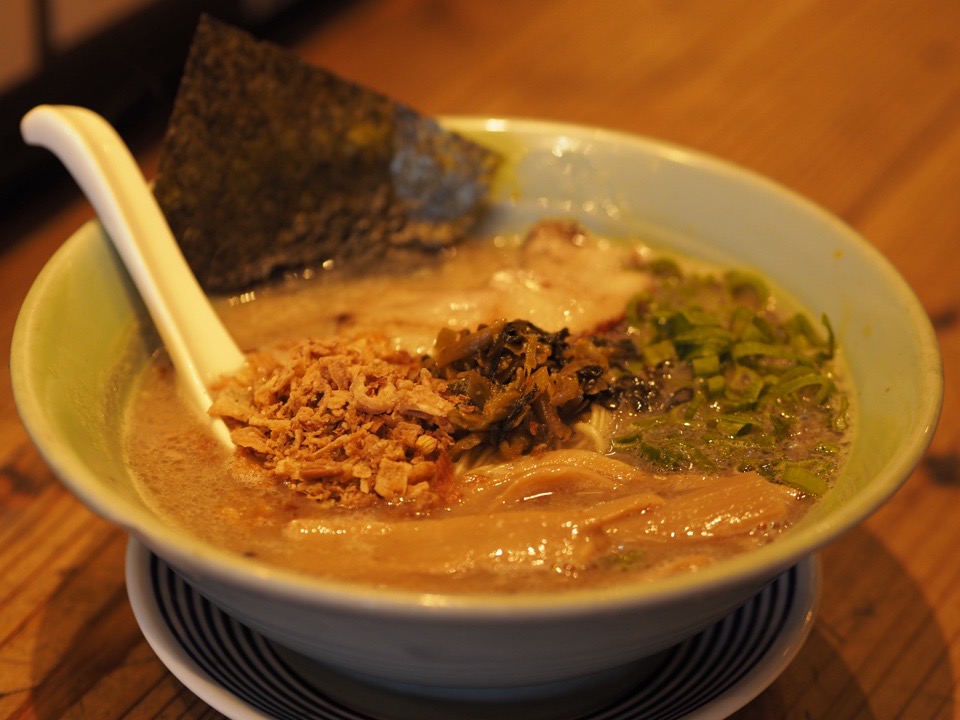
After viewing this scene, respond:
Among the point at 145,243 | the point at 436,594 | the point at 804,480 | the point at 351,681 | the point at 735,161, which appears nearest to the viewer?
the point at 436,594

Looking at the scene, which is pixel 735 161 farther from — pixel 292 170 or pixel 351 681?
pixel 351 681

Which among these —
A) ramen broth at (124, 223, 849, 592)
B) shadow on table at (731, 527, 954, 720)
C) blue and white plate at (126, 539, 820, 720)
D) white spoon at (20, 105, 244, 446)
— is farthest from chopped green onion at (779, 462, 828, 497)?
white spoon at (20, 105, 244, 446)

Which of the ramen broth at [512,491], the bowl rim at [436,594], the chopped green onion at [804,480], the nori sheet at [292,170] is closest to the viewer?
the bowl rim at [436,594]

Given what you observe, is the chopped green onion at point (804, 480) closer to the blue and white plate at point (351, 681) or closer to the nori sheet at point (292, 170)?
the blue and white plate at point (351, 681)

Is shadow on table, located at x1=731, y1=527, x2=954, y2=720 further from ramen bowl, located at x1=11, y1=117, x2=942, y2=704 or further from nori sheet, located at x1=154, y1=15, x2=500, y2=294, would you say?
nori sheet, located at x1=154, y1=15, x2=500, y2=294

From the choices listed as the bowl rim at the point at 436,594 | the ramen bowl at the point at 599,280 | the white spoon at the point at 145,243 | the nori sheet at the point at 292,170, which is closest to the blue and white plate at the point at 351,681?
the ramen bowl at the point at 599,280

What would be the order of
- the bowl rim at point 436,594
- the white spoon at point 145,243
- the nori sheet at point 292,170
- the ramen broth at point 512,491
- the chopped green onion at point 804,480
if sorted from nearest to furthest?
1. the bowl rim at point 436,594
2. the ramen broth at point 512,491
3. the chopped green onion at point 804,480
4. the white spoon at point 145,243
5. the nori sheet at point 292,170

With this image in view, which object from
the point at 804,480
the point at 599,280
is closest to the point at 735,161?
the point at 599,280
